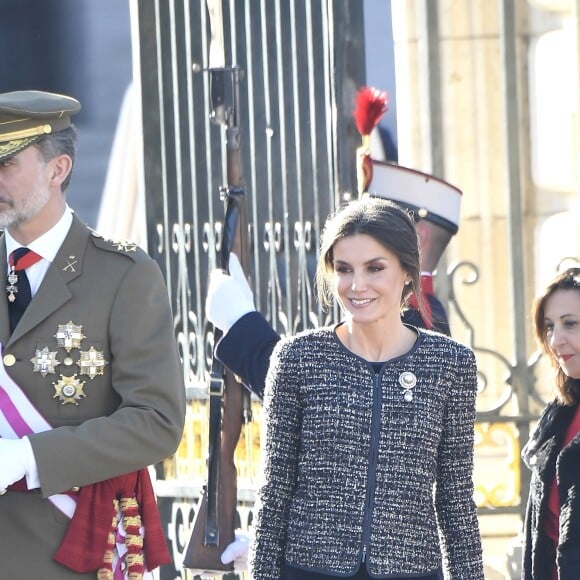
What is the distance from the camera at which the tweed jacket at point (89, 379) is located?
3.38 meters

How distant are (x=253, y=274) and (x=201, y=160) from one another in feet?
1.73

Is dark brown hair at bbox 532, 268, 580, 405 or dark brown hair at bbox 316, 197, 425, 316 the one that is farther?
dark brown hair at bbox 532, 268, 580, 405

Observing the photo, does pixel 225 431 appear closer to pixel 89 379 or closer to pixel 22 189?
pixel 89 379

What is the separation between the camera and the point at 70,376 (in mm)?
3469

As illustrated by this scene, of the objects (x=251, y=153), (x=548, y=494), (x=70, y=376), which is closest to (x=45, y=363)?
(x=70, y=376)

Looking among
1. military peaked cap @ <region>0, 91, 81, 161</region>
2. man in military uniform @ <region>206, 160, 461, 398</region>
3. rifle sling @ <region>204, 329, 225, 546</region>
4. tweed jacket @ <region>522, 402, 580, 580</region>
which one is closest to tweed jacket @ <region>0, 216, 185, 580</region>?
military peaked cap @ <region>0, 91, 81, 161</region>

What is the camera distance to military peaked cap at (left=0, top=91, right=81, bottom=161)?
3525 mm

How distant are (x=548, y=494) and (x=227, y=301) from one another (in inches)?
41.0

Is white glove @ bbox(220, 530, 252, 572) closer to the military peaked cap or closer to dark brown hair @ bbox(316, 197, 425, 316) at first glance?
dark brown hair @ bbox(316, 197, 425, 316)

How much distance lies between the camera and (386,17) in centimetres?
605

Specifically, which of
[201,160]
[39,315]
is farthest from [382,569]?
[201,160]

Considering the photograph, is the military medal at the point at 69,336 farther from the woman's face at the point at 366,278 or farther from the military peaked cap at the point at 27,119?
the woman's face at the point at 366,278

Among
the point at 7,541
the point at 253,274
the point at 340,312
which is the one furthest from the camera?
the point at 253,274

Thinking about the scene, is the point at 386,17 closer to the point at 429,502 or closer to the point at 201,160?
the point at 201,160
